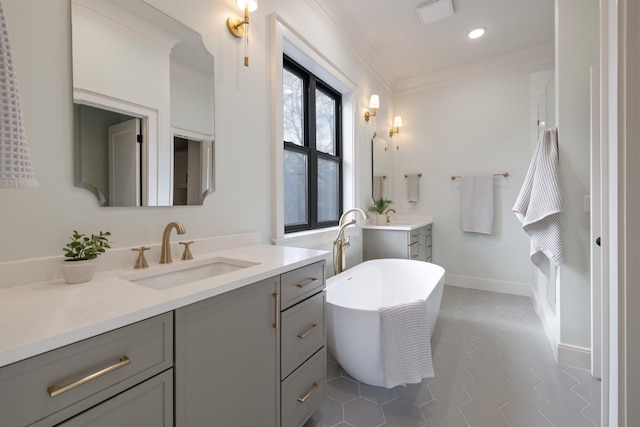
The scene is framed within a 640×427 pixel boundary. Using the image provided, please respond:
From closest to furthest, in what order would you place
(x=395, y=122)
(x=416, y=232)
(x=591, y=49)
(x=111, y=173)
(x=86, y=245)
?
(x=86, y=245) → (x=111, y=173) → (x=591, y=49) → (x=416, y=232) → (x=395, y=122)

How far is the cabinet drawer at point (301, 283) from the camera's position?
3.93 feet

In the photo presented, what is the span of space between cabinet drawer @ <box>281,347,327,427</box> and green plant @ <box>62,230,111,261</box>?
0.88 m

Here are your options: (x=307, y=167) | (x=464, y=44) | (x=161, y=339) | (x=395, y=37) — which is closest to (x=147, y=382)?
(x=161, y=339)

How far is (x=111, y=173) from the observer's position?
3.65ft

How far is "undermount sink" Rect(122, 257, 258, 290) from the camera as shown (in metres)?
1.12

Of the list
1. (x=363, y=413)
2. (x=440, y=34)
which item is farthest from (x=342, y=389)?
(x=440, y=34)

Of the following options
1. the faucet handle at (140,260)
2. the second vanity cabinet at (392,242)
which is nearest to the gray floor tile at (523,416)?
the second vanity cabinet at (392,242)

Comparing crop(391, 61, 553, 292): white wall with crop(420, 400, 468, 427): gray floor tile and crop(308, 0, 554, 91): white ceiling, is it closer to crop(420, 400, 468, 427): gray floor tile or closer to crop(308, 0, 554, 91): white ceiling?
crop(308, 0, 554, 91): white ceiling

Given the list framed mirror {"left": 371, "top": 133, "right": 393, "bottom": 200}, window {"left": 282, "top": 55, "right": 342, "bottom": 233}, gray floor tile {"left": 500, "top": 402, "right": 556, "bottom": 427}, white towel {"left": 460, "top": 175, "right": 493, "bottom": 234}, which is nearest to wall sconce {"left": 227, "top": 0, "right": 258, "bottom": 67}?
window {"left": 282, "top": 55, "right": 342, "bottom": 233}

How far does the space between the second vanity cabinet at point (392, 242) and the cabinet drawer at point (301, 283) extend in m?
1.80

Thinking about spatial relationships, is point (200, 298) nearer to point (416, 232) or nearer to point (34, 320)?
point (34, 320)

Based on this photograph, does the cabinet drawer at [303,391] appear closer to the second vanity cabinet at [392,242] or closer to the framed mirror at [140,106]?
the framed mirror at [140,106]

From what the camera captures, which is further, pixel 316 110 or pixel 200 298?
pixel 316 110

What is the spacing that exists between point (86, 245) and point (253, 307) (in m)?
0.63
